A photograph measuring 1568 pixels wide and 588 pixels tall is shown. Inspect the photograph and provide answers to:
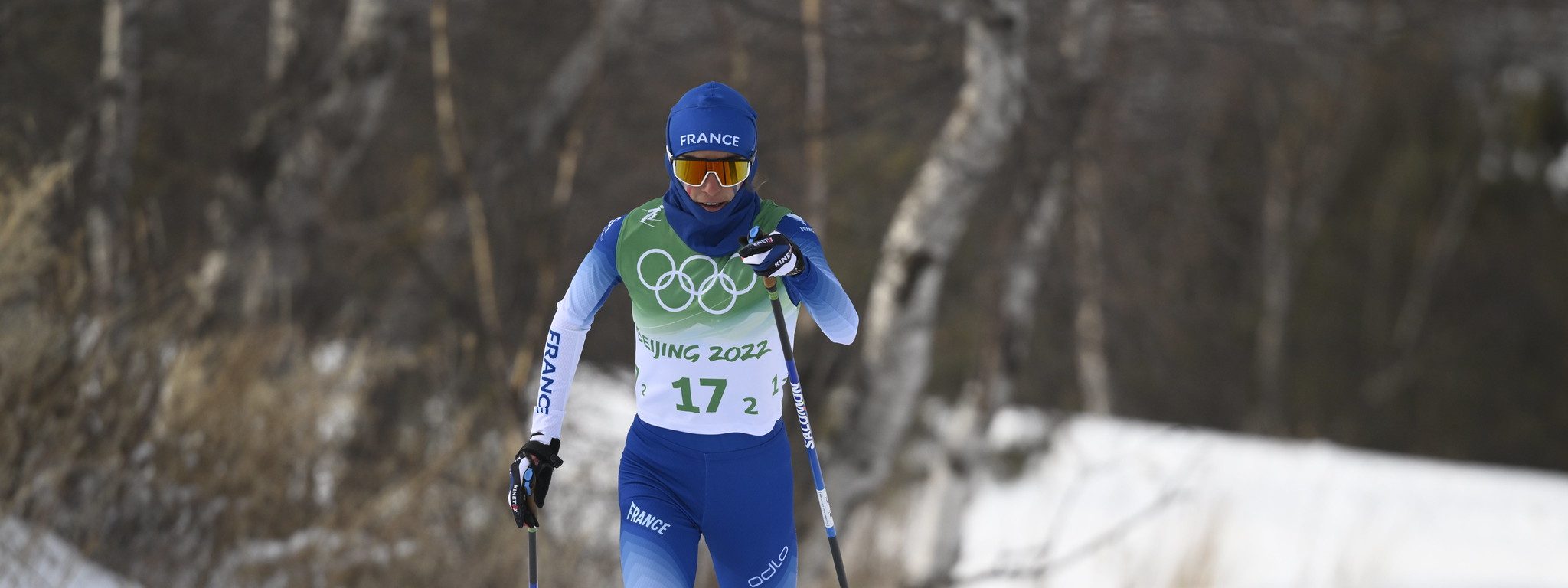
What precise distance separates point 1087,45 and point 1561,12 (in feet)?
18.6

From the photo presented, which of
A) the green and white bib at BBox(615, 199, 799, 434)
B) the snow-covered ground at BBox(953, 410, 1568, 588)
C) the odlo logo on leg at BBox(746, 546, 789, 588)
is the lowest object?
the snow-covered ground at BBox(953, 410, 1568, 588)

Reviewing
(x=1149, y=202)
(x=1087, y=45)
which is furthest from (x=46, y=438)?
(x=1149, y=202)

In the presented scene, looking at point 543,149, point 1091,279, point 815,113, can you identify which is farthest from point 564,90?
point 1091,279

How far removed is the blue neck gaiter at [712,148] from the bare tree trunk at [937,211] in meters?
3.06

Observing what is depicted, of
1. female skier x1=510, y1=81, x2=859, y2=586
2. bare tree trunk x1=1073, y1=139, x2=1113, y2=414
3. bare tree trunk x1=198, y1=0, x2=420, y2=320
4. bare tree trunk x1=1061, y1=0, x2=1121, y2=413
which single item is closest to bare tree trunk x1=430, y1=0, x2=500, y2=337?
bare tree trunk x1=198, y1=0, x2=420, y2=320

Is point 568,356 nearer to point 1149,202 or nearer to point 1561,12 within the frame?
point 1561,12

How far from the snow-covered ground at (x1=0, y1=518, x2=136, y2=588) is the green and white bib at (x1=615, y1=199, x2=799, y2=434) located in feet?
8.93

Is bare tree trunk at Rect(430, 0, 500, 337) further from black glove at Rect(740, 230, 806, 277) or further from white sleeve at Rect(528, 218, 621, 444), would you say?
black glove at Rect(740, 230, 806, 277)

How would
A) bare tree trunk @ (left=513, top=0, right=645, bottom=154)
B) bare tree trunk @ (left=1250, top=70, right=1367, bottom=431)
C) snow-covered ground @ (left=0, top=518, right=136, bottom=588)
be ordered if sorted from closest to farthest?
snow-covered ground @ (left=0, top=518, right=136, bottom=588)
bare tree trunk @ (left=513, top=0, right=645, bottom=154)
bare tree trunk @ (left=1250, top=70, right=1367, bottom=431)

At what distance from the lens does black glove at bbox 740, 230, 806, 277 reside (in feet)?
9.12

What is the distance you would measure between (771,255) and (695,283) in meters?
0.30

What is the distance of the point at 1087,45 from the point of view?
279 inches

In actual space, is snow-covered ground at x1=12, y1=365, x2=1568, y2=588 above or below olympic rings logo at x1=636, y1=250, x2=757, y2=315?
below

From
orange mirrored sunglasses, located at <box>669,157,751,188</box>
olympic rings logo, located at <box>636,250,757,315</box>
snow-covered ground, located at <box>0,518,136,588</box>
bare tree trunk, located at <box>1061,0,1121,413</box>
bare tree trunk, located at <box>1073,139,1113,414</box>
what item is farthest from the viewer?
bare tree trunk, located at <box>1073,139,1113,414</box>
